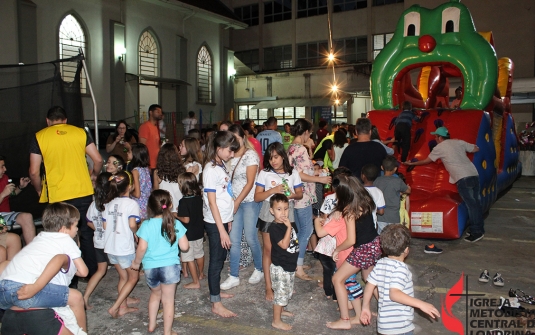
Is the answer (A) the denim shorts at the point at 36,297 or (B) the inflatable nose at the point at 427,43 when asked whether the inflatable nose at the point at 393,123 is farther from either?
(A) the denim shorts at the point at 36,297

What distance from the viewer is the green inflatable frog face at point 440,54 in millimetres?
8703

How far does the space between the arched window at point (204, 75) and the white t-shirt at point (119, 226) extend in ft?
66.2

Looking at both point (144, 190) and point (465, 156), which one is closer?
point (144, 190)

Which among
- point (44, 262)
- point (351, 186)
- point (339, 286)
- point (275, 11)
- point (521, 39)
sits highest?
point (275, 11)

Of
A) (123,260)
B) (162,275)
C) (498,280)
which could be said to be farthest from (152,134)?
(498,280)

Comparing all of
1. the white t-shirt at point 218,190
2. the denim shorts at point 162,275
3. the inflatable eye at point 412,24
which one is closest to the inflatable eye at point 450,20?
the inflatable eye at point 412,24

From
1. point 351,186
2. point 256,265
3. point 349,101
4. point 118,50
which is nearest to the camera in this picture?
point 351,186

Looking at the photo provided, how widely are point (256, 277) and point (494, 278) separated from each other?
2.72m

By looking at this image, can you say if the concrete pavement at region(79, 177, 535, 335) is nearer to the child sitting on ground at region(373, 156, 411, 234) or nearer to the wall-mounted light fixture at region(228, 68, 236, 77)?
the child sitting on ground at region(373, 156, 411, 234)

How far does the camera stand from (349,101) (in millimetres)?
26828

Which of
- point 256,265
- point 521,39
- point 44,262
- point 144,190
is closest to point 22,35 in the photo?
point 144,190

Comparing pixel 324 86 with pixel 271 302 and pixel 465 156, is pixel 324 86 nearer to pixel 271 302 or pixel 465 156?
pixel 465 156

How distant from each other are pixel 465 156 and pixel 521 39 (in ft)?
63.5

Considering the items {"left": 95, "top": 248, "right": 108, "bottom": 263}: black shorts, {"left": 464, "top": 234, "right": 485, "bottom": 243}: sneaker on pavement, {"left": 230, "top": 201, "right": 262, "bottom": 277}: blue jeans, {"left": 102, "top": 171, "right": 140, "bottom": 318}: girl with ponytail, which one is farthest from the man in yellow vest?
{"left": 464, "top": 234, "right": 485, "bottom": 243}: sneaker on pavement
